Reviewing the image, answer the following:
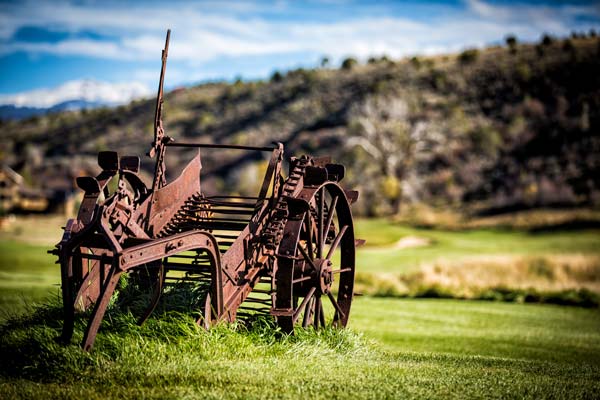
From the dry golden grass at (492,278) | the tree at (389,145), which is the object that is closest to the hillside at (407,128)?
the tree at (389,145)

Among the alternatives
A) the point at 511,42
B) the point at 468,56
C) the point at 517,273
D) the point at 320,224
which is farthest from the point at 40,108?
the point at 511,42

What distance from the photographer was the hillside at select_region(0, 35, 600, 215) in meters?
52.6

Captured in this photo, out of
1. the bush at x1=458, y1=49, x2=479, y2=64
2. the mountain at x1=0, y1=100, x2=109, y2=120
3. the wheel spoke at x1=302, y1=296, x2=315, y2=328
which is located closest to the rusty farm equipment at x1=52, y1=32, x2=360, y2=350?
the wheel spoke at x1=302, y1=296, x2=315, y2=328

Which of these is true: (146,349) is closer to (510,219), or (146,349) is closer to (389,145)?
(510,219)

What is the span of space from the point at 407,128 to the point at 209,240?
49.7 meters

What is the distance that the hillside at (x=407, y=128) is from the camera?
172 feet

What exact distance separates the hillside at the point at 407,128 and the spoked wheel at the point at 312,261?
121 feet

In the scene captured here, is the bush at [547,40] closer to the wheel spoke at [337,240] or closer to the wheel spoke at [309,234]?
the wheel spoke at [337,240]

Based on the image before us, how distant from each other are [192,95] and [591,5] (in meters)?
77.1

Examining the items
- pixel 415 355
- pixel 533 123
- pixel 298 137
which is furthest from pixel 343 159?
pixel 415 355

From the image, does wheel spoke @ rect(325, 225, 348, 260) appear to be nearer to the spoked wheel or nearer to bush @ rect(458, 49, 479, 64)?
the spoked wheel

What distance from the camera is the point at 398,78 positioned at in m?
76.9

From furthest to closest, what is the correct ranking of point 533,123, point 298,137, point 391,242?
1. point 298,137
2. point 533,123
3. point 391,242

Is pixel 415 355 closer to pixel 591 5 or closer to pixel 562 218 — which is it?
pixel 562 218
